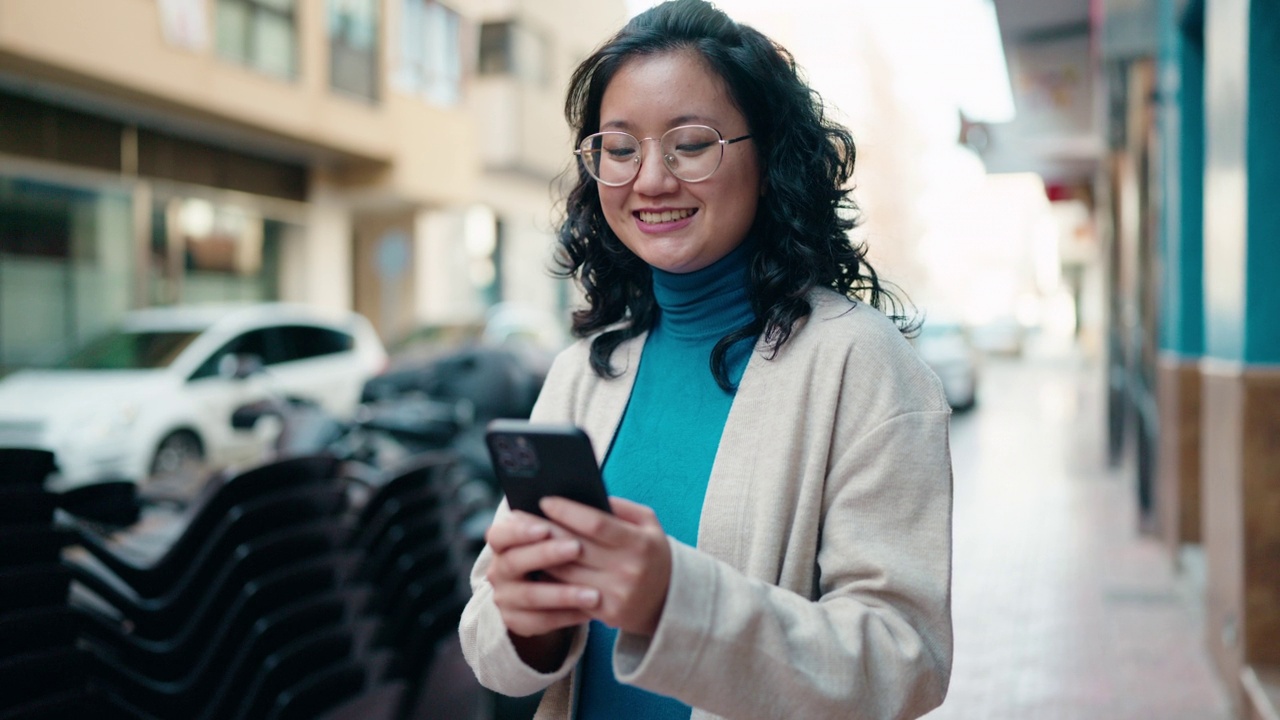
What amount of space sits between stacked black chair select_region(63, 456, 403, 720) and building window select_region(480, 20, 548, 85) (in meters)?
23.4

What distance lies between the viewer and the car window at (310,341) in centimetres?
1253

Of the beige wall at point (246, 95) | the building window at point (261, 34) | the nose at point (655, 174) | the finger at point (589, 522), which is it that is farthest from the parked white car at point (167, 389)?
the finger at point (589, 522)

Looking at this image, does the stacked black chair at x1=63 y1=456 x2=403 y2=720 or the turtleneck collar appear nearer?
the turtleneck collar

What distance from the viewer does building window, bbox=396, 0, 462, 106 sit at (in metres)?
21.7

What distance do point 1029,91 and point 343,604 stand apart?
12.3 m

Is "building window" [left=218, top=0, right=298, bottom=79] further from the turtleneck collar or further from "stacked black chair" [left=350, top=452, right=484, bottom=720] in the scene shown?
the turtleneck collar

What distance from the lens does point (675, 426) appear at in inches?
65.8

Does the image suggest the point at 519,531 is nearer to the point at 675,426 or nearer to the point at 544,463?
the point at 544,463

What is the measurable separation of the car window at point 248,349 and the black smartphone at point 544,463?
1047 centimetres

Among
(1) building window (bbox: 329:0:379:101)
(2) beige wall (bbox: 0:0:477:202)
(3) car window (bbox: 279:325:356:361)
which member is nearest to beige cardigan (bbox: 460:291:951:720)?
(3) car window (bbox: 279:325:356:361)

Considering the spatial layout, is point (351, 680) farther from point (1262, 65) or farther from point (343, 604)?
point (1262, 65)

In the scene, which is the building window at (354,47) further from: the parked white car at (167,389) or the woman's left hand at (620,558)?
the woman's left hand at (620,558)

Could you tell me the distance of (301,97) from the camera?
58.0 feet

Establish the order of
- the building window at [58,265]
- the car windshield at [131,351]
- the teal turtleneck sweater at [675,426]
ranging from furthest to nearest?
the building window at [58,265], the car windshield at [131,351], the teal turtleneck sweater at [675,426]
